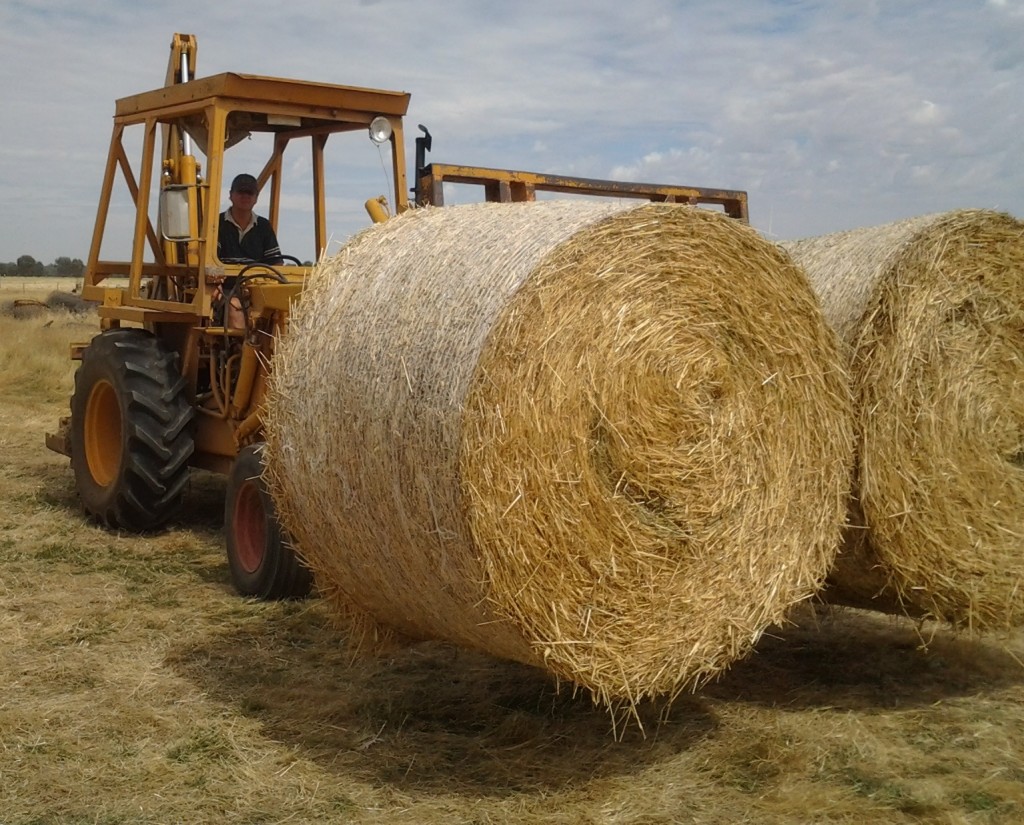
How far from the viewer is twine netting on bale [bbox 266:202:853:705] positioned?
11.1 feet

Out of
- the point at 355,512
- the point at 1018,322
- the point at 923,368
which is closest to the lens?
the point at 355,512

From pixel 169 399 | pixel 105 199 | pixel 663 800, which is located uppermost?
pixel 105 199

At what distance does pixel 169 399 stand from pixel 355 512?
121 inches

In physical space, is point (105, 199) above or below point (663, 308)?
above

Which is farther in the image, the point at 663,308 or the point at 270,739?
the point at 270,739

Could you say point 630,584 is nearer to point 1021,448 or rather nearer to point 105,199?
point 1021,448

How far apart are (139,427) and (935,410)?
408 centimetres

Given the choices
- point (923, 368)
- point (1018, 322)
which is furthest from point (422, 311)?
point (1018, 322)

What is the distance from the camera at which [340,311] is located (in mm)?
3963

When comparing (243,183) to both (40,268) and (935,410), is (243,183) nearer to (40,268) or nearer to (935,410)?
(935,410)

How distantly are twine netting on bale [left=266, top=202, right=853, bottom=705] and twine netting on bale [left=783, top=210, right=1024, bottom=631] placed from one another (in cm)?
28

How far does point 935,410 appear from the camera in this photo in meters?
4.43

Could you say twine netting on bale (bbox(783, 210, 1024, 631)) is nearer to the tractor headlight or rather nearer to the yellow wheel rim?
the tractor headlight

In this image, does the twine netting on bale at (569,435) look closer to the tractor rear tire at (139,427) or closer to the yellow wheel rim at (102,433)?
the tractor rear tire at (139,427)
